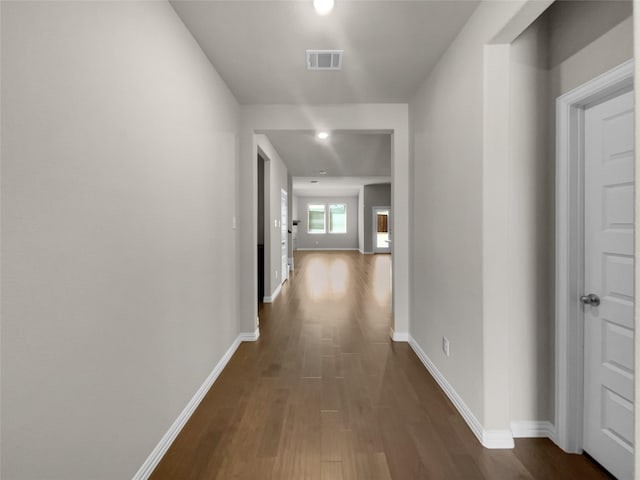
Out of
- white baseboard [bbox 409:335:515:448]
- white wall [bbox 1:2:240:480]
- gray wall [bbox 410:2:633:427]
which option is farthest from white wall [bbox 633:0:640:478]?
white wall [bbox 1:2:240:480]

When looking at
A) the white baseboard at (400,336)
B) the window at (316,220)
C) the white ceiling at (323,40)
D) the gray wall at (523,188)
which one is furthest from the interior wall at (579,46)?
the window at (316,220)

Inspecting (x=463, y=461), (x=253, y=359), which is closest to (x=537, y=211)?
(x=463, y=461)

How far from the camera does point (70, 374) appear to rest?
1151 mm

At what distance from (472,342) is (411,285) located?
1.41 m

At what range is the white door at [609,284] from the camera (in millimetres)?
1548

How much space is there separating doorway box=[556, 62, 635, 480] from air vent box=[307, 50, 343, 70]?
1.54 metres

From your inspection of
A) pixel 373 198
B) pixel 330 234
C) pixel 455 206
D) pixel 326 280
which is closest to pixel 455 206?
pixel 455 206

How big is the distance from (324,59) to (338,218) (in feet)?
43.3

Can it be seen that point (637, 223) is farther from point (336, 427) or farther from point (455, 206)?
point (336, 427)

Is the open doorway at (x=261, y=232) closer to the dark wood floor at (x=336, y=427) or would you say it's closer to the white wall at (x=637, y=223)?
the dark wood floor at (x=336, y=427)

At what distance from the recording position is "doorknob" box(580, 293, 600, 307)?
1715 millimetres

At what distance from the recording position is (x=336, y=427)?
6.73 feet

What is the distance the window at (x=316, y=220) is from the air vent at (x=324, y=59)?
12947mm

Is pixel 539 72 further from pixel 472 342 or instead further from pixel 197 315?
pixel 197 315
